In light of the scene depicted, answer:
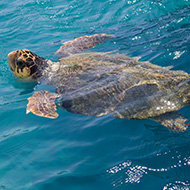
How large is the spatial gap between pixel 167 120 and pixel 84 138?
1.29 m

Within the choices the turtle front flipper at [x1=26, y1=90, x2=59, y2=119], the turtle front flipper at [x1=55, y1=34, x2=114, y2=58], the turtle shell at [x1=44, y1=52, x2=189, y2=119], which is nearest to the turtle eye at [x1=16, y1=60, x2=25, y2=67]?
the turtle shell at [x1=44, y1=52, x2=189, y2=119]

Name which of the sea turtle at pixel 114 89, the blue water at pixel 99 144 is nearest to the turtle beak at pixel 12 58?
the sea turtle at pixel 114 89

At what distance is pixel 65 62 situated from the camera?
482 cm

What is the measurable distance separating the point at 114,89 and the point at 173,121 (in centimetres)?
110

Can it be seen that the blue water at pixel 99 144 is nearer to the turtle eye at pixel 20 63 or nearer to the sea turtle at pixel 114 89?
the sea turtle at pixel 114 89

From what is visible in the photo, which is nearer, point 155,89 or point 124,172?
point 124,172

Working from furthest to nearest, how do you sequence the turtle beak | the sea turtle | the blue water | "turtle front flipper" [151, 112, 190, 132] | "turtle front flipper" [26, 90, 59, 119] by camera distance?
the turtle beak → "turtle front flipper" [26, 90, 59, 119] → the sea turtle → "turtle front flipper" [151, 112, 190, 132] → the blue water

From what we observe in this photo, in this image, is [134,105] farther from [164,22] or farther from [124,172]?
[164,22]

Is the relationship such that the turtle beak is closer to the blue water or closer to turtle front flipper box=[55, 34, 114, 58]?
the blue water

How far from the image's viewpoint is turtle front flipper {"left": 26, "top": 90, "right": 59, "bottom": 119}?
3.60 meters

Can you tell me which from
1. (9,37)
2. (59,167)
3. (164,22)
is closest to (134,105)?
(59,167)

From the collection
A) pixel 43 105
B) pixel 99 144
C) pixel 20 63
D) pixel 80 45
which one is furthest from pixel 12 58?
pixel 99 144

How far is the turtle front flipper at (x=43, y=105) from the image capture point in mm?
3602

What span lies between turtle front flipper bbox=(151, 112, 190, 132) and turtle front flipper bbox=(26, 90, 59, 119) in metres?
1.69
